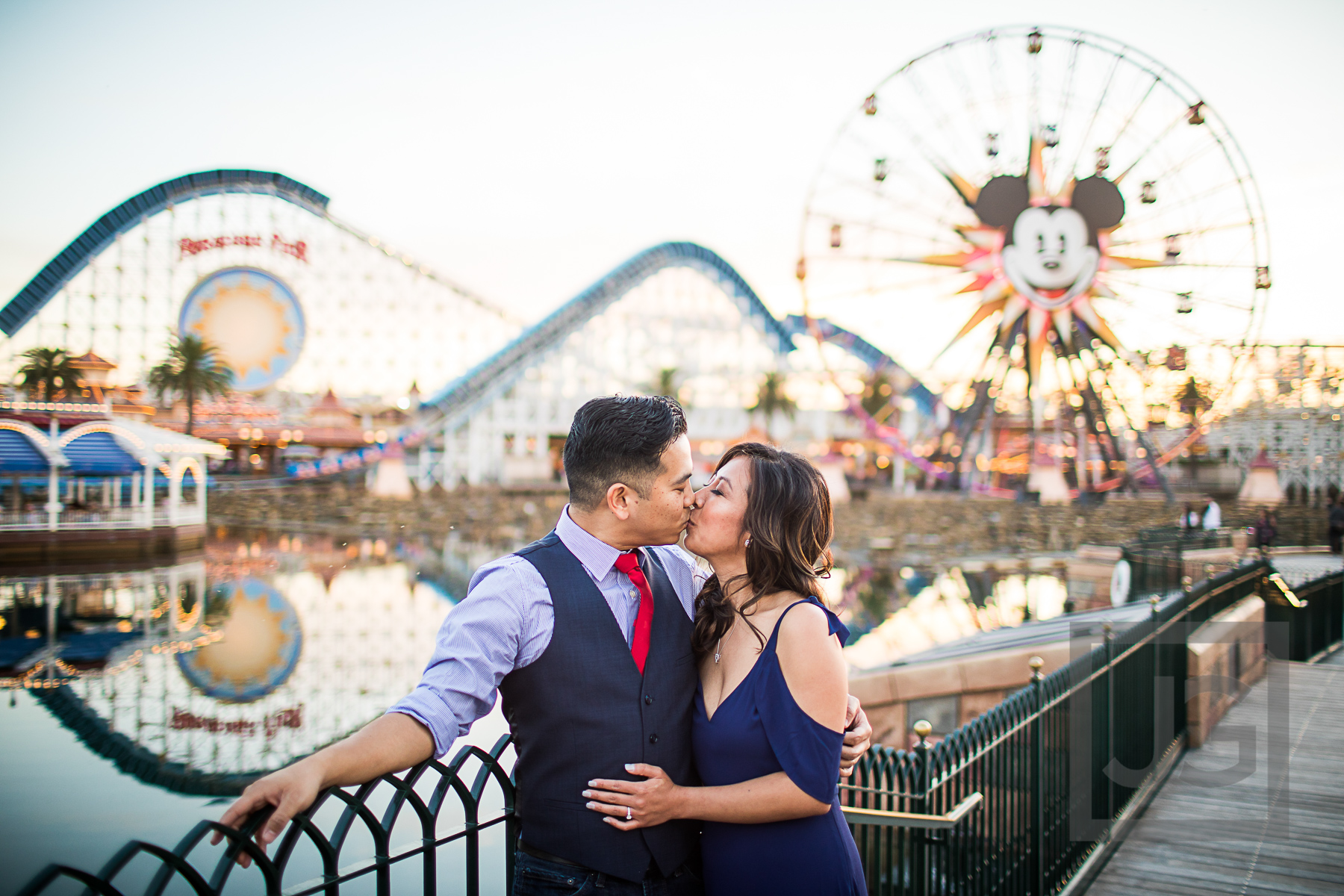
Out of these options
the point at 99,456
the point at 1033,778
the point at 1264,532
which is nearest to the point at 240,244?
the point at 99,456

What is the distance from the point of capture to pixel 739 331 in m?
44.5

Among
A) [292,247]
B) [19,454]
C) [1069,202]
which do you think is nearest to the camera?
[1069,202]

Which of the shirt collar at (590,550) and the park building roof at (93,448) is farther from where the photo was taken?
the park building roof at (93,448)

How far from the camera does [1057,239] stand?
669 inches

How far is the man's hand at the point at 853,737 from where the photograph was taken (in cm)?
195

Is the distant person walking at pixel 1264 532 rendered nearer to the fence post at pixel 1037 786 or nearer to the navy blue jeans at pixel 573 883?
the fence post at pixel 1037 786

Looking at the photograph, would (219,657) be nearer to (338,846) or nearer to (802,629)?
(338,846)

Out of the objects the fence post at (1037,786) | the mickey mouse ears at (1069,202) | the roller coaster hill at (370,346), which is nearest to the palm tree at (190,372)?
the roller coaster hill at (370,346)

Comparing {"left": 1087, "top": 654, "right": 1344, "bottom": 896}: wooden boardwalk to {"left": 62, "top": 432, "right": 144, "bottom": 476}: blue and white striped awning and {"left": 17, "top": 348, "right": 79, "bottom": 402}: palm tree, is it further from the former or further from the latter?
{"left": 17, "top": 348, "right": 79, "bottom": 402}: palm tree

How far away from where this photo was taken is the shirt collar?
1.73 meters

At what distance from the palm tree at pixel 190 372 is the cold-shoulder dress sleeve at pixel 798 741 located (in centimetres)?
3596

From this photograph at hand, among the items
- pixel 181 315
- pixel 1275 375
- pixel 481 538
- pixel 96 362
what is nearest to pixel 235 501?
pixel 96 362

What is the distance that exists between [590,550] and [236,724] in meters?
6.73

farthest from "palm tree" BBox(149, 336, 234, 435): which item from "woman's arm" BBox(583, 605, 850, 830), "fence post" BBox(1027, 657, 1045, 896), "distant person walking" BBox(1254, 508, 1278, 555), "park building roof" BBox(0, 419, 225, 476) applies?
"woman's arm" BBox(583, 605, 850, 830)
